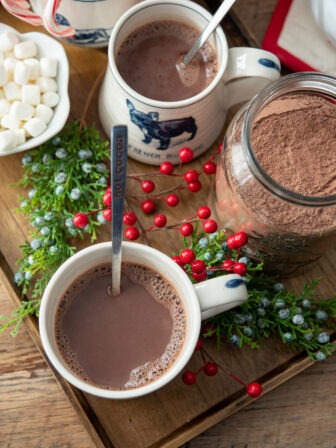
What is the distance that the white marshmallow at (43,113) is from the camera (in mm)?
1066

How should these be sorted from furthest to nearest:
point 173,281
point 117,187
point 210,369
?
point 210,369 < point 173,281 < point 117,187

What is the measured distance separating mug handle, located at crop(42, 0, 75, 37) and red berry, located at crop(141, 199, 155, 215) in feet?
1.02

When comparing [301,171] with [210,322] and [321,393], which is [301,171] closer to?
[210,322]

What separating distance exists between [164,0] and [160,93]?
0.15 m

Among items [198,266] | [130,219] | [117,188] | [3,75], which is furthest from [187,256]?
[3,75]

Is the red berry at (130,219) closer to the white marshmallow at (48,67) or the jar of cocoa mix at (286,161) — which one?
the jar of cocoa mix at (286,161)

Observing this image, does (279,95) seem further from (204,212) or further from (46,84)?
(46,84)

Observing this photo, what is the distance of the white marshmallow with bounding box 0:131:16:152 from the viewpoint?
102 centimetres

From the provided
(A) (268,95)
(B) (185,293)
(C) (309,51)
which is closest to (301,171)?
(A) (268,95)

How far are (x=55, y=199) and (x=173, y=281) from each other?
0.28m

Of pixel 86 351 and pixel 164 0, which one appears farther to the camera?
pixel 164 0

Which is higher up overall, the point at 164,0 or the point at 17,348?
the point at 164,0

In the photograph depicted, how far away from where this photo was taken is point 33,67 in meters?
1.08

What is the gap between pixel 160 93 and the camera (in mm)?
1041
